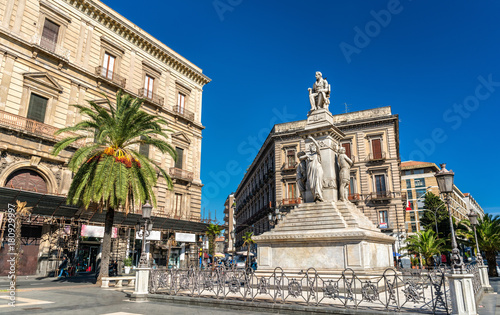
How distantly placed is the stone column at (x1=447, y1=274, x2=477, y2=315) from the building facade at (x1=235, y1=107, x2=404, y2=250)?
27.8m

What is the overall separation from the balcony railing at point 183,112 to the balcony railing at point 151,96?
184 centimetres

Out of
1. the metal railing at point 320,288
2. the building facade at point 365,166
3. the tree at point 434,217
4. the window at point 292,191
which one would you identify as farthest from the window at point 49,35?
the tree at point 434,217

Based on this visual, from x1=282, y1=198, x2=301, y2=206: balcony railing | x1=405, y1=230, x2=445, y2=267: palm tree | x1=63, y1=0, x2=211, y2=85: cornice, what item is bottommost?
x1=405, y1=230, x2=445, y2=267: palm tree

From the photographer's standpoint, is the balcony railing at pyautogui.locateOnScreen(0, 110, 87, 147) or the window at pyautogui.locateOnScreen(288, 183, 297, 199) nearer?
the balcony railing at pyautogui.locateOnScreen(0, 110, 87, 147)

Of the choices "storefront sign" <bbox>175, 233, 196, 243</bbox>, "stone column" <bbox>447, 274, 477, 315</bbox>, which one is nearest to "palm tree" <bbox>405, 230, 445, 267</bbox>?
"storefront sign" <bbox>175, 233, 196, 243</bbox>

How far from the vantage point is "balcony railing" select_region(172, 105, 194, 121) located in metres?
31.8

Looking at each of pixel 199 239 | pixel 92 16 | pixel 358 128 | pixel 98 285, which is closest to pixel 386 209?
pixel 358 128

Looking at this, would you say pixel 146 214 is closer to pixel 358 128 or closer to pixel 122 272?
pixel 122 272

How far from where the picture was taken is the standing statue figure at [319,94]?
1423 cm

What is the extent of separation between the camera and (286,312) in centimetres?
813

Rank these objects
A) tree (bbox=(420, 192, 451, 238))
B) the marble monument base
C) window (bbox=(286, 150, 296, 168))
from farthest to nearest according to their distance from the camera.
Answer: tree (bbox=(420, 192, 451, 238)), window (bbox=(286, 150, 296, 168)), the marble monument base

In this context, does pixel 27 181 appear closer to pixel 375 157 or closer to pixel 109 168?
pixel 109 168

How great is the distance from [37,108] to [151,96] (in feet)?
32.6

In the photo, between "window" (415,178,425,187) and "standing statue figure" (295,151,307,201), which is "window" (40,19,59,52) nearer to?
"standing statue figure" (295,151,307,201)
